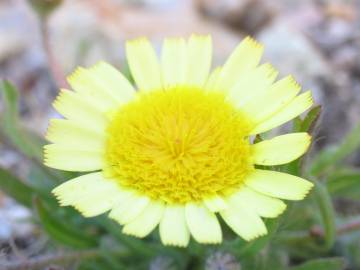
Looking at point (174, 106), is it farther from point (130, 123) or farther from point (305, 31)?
point (305, 31)

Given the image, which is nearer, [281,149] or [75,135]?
[281,149]

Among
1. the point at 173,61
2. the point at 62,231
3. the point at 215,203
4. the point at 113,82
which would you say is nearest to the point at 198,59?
the point at 173,61

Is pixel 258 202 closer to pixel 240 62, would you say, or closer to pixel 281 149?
pixel 281 149

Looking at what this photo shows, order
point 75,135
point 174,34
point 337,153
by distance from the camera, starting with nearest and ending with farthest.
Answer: point 75,135 < point 337,153 < point 174,34

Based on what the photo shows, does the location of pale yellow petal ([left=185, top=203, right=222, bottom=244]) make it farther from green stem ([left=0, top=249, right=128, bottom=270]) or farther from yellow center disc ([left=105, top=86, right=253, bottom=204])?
green stem ([left=0, top=249, right=128, bottom=270])

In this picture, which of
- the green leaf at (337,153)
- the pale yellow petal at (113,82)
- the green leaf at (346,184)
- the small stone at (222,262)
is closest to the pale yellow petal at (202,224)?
the small stone at (222,262)

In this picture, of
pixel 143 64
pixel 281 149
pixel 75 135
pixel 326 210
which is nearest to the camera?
pixel 281 149

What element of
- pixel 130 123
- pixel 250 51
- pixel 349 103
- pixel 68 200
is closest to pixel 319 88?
pixel 349 103
